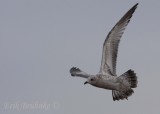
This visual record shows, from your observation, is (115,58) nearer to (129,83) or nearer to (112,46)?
(112,46)

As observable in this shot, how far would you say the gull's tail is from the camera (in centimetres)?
1443

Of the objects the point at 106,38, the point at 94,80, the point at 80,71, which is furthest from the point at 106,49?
the point at 80,71

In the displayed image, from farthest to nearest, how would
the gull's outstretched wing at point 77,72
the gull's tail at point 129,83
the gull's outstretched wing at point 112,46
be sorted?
the gull's outstretched wing at point 77,72 → the gull's outstretched wing at point 112,46 → the gull's tail at point 129,83

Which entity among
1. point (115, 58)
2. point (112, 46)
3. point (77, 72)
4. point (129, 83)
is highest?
point (112, 46)

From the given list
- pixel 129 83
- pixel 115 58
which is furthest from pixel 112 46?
pixel 129 83

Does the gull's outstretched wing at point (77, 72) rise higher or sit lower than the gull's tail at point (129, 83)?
higher

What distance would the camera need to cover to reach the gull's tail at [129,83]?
47.3 ft

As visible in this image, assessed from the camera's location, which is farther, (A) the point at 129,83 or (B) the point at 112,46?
(B) the point at 112,46

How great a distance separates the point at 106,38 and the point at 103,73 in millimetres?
1119

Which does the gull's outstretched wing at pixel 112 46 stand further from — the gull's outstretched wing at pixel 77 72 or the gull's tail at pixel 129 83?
the gull's outstretched wing at pixel 77 72

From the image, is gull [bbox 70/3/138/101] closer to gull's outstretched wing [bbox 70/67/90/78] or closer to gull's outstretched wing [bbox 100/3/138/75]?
gull's outstretched wing [bbox 100/3/138/75]

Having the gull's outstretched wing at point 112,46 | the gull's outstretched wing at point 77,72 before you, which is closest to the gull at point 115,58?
the gull's outstretched wing at point 112,46

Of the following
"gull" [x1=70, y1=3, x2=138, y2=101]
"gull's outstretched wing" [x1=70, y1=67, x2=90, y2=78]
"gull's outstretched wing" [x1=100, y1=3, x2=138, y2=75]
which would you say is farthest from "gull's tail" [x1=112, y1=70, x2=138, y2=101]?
"gull's outstretched wing" [x1=70, y1=67, x2=90, y2=78]

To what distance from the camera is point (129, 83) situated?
1446cm
